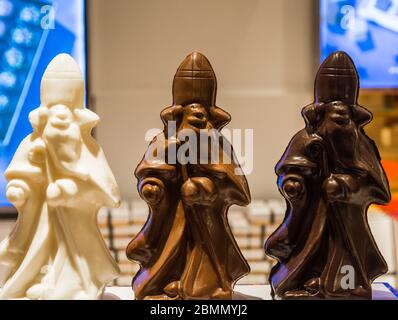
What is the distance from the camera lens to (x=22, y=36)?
215 centimetres

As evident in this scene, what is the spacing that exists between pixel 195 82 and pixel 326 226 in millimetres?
406

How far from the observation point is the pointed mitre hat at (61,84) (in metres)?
1.24

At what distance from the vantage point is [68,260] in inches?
49.4

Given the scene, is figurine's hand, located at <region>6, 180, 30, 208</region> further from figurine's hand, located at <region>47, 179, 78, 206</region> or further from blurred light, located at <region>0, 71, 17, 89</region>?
blurred light, located at <region>0, 71, 17, 89</region>

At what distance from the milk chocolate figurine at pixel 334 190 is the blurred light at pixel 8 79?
4.09ft

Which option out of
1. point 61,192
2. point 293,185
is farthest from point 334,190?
point 61,192

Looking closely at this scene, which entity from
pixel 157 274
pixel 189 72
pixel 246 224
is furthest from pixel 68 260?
pixel 246 224

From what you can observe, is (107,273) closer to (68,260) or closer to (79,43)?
(68,260)

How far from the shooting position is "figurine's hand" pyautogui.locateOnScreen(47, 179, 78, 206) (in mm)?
1213

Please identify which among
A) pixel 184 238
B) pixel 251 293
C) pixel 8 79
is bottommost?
pixel 251 293

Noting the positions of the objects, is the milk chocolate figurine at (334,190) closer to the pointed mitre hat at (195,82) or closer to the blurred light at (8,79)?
the pointed mitre hat at (195,82)

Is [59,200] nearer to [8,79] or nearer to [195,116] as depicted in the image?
[195,116]

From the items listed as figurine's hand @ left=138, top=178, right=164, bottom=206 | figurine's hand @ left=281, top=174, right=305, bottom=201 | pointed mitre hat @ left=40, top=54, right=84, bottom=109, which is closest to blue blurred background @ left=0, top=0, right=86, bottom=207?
pointed mitre hat @ left=40, top=54, right=84, bottom=109

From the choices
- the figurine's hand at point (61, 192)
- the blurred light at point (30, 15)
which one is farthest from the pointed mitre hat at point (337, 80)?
the blurred light at point (30, 15)
